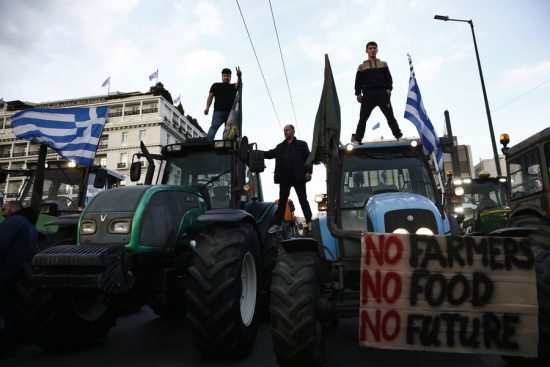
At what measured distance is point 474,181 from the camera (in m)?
10.8

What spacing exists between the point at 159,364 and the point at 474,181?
10.3m

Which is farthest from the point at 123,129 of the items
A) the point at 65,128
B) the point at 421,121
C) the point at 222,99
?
the point at 421,121

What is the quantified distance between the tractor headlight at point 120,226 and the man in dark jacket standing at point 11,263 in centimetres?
130

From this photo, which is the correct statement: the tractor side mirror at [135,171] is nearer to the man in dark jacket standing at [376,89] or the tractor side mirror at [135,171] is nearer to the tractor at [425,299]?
the tractor at [425,299]

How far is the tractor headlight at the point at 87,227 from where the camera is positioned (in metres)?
3.75

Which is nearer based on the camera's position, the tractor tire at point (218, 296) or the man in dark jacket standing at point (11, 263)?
the tractor tire at point (218, 296)

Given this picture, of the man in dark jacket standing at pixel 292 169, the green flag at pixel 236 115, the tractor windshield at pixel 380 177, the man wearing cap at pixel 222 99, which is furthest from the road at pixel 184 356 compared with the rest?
the man wearing cap at pixel 222 99

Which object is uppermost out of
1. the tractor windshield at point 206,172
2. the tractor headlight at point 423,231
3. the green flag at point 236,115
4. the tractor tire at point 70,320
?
the green flag at point 236,115

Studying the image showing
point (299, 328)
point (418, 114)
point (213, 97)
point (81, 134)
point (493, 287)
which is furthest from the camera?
point (213, 97)

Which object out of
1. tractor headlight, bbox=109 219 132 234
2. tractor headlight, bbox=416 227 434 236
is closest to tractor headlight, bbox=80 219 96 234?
tractor headlight, bbox=109 219 132 234

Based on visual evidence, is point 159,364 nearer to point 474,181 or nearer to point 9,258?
point 9,258

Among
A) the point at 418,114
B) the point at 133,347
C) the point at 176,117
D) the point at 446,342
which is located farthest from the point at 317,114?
the point at 176,117

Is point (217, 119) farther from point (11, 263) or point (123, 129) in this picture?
point (123, 129)

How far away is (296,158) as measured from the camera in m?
6.13
